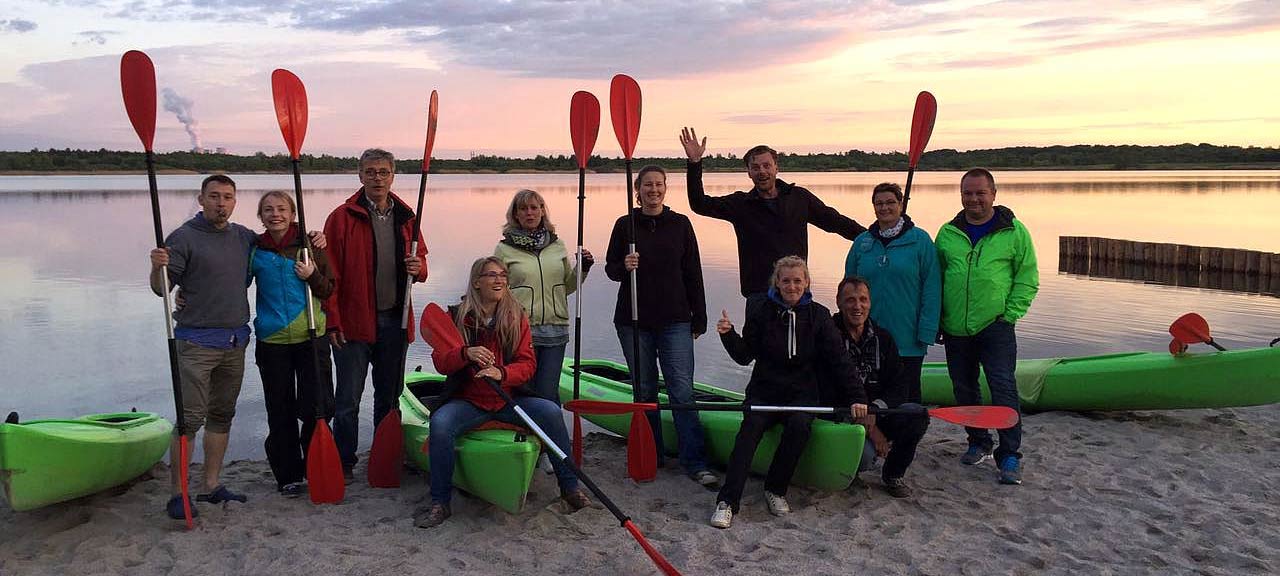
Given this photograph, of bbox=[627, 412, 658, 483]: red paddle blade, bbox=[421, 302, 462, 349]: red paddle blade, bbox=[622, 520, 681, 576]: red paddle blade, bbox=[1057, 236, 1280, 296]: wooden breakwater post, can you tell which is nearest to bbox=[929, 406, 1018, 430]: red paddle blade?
bbox=[627, 412, 658, 483]: red paddle blade

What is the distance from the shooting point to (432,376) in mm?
6047

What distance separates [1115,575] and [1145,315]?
366 inches

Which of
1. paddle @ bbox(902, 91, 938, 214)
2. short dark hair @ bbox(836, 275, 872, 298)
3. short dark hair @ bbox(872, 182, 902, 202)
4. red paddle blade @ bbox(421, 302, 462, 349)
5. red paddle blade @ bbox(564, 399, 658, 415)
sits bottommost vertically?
red paddle blade @ bbox(564, 399, 658, 415)

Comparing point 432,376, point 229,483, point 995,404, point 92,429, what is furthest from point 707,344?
point 92,429

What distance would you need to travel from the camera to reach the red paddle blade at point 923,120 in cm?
559

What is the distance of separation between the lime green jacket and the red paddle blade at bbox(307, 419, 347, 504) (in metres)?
3.19

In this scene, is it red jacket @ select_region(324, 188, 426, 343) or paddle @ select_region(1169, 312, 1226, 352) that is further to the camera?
paddle @ select_region(1169, 312, 1226, 352)

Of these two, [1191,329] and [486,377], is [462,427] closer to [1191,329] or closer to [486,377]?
[486,377]

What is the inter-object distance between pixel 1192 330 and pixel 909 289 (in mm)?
2430

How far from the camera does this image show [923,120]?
5.63 m

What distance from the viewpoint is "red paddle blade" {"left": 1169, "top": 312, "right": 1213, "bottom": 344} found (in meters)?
5.48

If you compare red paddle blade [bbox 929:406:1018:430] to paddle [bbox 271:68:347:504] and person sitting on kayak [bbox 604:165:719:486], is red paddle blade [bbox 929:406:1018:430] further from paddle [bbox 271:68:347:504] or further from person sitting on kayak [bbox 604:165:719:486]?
paddle [bbox 271:68:347:504]

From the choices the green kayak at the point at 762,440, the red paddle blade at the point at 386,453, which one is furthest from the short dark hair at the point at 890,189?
the red paddle blade at the point at 386,453

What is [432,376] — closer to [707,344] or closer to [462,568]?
[462,568]
